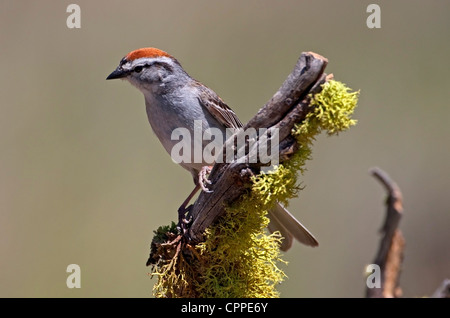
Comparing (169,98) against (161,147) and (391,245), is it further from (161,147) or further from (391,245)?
(161,147)

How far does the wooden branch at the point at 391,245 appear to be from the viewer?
3871mm

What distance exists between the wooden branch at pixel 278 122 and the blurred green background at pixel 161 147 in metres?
3.89

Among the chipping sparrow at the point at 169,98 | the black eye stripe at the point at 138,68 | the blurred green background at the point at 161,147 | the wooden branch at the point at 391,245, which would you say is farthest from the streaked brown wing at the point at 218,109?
the blurred green background at the point at 161,147

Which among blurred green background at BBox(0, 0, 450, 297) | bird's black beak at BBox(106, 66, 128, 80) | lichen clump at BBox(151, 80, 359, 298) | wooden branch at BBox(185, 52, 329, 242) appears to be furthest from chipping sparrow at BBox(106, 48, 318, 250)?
blurred green background at BBox(0, 0, 450, 297)

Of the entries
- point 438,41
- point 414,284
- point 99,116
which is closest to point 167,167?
point 99,116

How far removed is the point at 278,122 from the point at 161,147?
16.3ft

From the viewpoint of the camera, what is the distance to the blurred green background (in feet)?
22.6

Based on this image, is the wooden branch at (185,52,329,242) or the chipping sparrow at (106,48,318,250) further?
the chipping sparrow at (106,48,318,250)

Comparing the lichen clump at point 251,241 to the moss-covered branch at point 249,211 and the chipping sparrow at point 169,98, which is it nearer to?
the moss-covered branch at point 249,211

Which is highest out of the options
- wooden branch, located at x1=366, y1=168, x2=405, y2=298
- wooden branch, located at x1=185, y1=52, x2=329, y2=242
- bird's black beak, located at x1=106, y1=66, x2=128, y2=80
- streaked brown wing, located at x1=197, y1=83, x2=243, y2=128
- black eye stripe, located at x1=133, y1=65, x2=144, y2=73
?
black eye stripe, located at x1=133, y1=65, x2=144, y2=73

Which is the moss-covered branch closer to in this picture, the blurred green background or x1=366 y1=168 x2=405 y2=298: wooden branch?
x1=366 y1=168 x2=405 y2=298: wooden branch

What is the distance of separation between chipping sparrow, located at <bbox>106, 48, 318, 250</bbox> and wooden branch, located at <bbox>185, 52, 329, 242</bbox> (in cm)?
91

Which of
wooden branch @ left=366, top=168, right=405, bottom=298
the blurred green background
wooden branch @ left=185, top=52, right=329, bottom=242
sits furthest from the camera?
the blurred green background

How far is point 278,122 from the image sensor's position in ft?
8.81
